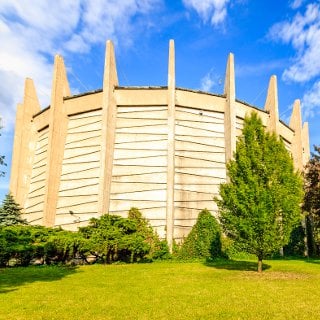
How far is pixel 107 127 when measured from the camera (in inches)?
1321

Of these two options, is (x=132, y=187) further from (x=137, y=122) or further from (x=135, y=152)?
(x=137, y=122)

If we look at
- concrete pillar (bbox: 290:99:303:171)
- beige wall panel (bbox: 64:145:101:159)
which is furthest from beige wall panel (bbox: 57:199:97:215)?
concrete pillar (bbox: 290:99:303:171)

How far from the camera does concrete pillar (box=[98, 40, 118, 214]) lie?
31.7 meters

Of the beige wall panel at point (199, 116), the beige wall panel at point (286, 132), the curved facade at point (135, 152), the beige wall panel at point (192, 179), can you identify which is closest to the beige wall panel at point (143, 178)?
the curved facade at point (135, 152)

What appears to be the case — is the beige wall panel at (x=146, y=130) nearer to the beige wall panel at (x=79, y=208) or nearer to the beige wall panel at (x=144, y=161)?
the beige wall panel at (x=144, y=161)

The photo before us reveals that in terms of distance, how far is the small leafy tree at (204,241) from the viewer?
2841 cm

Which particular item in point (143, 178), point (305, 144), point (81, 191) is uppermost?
point (305, 144)

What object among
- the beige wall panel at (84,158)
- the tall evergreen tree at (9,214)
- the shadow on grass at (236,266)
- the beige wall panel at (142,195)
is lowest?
the shadow on grass at (236,266)

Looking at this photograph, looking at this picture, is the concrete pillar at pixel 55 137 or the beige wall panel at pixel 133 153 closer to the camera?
the concrete pillar at pixel 55 137

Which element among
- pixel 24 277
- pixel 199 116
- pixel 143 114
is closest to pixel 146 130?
pixel 143 114

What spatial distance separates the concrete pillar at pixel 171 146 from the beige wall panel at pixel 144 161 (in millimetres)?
1562

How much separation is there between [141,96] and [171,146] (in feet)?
20.8

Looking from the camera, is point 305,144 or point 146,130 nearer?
point 146,130

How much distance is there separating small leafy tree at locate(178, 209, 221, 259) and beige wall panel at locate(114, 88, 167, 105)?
12030mm
